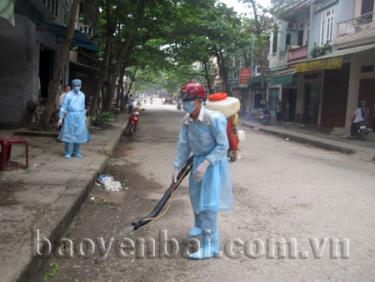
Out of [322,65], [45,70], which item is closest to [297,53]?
[322,65]

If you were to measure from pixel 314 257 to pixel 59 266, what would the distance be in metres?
2.36

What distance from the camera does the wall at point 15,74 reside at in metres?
14.8

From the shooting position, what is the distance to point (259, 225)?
5.93m

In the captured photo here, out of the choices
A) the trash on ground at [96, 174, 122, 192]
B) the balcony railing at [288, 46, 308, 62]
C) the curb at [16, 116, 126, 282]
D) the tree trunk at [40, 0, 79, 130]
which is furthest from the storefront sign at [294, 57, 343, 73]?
the trash on ground at [96, 174, 122, 192]

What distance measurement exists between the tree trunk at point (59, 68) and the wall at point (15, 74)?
66.5 inches

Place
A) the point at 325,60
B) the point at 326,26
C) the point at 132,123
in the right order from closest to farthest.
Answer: the point at 132,123, the point at 325,60, the point at 326,26

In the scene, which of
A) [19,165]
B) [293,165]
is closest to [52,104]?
[19,165]

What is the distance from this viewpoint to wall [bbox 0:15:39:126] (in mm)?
14789

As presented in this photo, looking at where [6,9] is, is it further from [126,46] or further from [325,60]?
[325,60]

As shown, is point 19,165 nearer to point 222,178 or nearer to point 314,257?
point 222,178

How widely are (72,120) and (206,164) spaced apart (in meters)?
6.23

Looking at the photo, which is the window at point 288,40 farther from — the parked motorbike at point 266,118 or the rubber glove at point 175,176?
the rubber glove at point 175,176

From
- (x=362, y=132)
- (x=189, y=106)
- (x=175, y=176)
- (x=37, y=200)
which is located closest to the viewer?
(x=189, y=106)

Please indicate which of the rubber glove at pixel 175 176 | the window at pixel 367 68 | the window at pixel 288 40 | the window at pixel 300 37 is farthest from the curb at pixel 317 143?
the window at pixel 288 40
